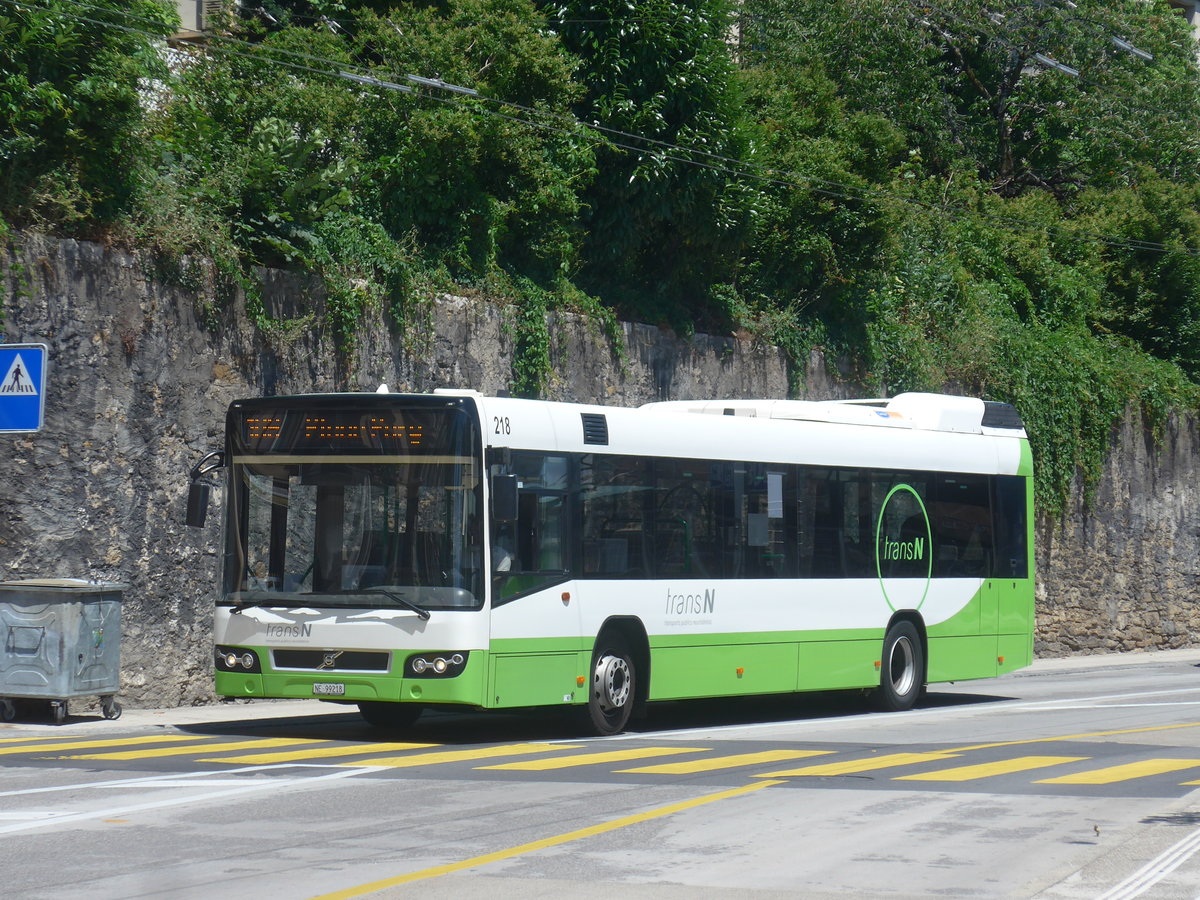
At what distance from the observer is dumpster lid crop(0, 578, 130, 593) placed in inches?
552

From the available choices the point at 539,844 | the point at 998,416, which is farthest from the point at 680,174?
the point at 539,844

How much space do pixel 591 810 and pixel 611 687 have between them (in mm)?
4752

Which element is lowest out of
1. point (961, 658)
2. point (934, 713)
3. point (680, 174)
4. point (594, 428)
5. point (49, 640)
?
point (934, 713)

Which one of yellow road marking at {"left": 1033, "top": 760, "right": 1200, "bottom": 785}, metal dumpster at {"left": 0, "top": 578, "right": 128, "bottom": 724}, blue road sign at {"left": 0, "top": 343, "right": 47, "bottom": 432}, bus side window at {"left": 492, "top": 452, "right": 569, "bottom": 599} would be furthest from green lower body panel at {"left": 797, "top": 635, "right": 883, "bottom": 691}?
blue road sign at {"left": 0, "top": 343, "right": 47, "bottom": 432}

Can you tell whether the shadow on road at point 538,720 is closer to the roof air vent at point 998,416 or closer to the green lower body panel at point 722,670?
the green lower body panel at point 722,670

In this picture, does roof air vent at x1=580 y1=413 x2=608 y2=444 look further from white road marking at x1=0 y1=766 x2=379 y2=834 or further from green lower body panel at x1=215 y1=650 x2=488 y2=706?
white road marking at x1=0 y1=766 x2=379 y2=834

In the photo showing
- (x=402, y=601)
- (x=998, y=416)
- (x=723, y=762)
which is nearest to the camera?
(x=723, y=762)

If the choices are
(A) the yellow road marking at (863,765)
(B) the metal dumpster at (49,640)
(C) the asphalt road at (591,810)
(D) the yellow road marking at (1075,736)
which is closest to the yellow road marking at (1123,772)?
(C) the asphalt road at (591,810)

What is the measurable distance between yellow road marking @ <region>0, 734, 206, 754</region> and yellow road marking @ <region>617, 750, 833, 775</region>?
3.98 metres

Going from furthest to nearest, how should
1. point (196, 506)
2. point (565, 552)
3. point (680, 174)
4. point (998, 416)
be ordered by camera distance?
point (680, 174)
point (998, 416)
point (565, 552)
point (196, 506)

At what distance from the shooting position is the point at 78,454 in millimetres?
15312

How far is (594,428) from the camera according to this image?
14195mm

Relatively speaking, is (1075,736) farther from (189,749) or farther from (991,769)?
(189,749)

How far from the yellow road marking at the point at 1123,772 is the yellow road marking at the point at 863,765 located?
1176 millimetres
